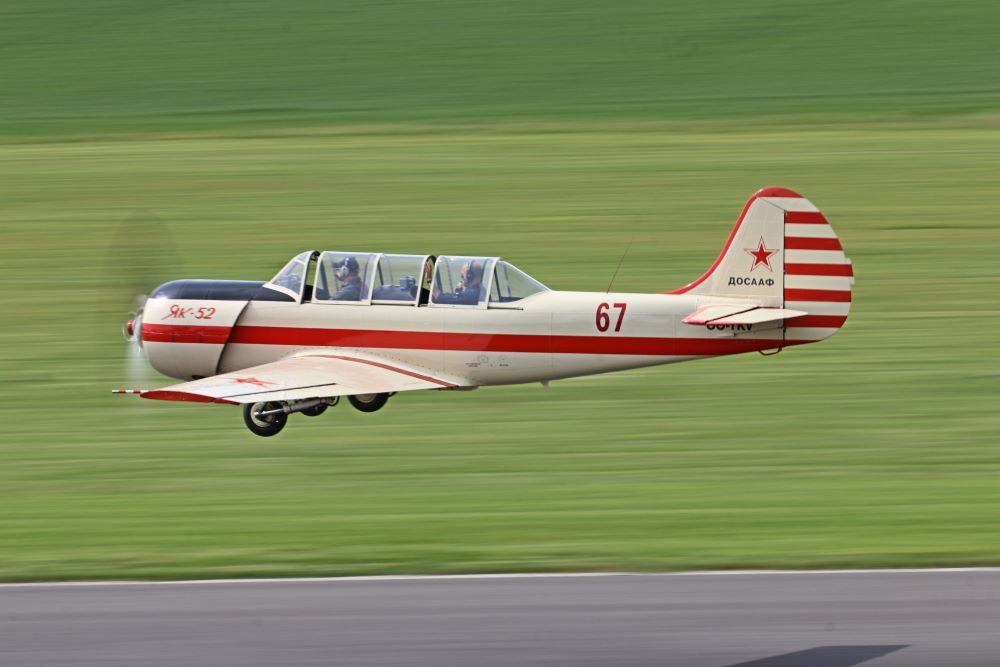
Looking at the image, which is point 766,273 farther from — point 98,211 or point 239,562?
point 98,211

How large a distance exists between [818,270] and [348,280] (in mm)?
5936

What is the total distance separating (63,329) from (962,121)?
28.8 metres

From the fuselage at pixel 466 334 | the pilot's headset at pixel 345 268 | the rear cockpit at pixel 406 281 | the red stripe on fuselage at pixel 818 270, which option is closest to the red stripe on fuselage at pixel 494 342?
the fuselage at pixel 466 334

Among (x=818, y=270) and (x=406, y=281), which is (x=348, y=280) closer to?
(x=406, y=281)

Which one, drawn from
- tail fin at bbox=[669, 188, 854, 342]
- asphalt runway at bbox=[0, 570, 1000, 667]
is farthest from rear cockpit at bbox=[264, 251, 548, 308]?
asphalt runway at bbox=[0, 570, 1000, 667]

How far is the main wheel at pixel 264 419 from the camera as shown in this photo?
1841 centimetres

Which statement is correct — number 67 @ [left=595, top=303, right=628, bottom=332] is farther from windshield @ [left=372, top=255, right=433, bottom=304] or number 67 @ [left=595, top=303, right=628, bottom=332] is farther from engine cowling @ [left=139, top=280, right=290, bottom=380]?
engine cowling @ [left=139, top=280, right=290, bottom=380]

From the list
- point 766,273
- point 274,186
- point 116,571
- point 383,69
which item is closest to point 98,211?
point 274,186

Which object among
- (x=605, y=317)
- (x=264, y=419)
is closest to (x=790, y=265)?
(x=605, y=317)

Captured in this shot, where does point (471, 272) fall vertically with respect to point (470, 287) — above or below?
above

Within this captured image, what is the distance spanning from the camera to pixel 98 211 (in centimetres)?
3597

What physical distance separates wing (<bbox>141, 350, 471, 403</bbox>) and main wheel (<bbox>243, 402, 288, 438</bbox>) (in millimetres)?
448

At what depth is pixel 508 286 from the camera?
61.8 feet

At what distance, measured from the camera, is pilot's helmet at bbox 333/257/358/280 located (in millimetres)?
19125
